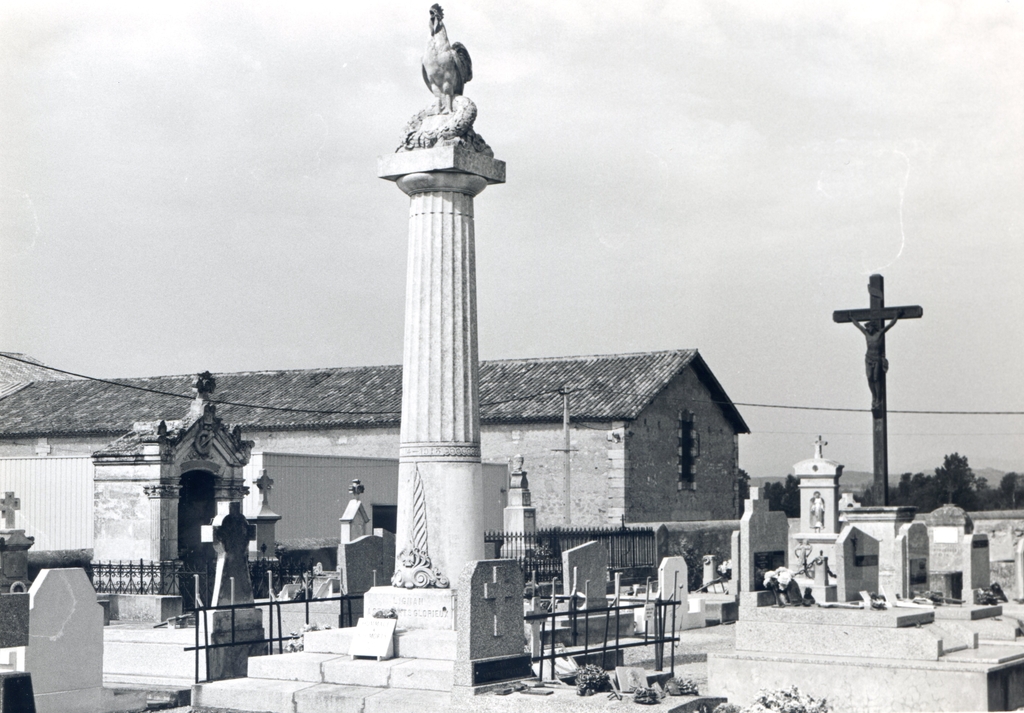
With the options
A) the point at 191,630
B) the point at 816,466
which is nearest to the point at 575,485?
the point at 816,466

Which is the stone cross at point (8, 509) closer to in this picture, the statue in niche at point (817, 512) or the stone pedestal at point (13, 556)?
the stone pedestal at point (13, 556)

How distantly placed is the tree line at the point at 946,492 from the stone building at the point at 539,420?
31.3ft

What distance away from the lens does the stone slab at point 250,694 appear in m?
10.7

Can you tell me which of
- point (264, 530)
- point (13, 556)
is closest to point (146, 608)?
point (13, 556)

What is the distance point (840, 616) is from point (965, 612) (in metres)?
2.32

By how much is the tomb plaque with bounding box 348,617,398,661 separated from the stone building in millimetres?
21788

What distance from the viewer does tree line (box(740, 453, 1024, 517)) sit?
4744cm

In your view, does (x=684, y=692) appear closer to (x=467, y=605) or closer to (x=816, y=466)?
(x=467, y=605)

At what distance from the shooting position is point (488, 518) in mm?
35219

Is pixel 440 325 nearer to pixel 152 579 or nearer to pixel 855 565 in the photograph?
pixel 855 565

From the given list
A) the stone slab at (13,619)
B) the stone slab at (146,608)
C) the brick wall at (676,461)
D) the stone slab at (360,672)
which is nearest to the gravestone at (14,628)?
the stone slab at (13,619)

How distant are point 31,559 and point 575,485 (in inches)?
670

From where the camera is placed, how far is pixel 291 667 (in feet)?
37.2

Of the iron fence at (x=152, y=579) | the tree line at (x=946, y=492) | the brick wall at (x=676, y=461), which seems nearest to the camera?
the iron fence at (x=152, y=579)
